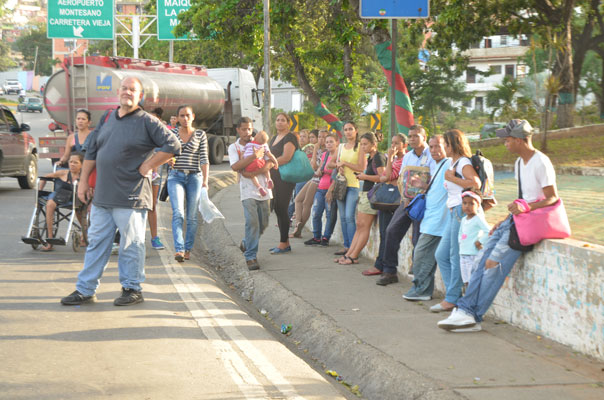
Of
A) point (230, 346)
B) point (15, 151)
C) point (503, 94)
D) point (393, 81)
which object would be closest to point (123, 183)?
point (230, 346)

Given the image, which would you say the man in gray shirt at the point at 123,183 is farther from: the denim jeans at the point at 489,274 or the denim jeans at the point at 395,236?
the denim jeans at the point at 489,274

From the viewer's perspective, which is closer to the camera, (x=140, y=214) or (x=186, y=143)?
(x=140, y=214)

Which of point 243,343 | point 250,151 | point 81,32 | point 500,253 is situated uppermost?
point 81,32

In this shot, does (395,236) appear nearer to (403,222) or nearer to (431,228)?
(403,222)

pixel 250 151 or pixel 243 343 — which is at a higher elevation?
pixel 250 151

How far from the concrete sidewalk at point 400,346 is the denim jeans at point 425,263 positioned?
0.50 ft

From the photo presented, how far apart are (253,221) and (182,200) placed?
3.58 feet

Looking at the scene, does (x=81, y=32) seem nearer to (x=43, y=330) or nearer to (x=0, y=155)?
(x=0, y=155)

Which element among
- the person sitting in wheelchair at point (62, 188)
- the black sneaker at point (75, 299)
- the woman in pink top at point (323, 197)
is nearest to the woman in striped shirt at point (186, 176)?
the person sitting in wheelchair at point (62, 188)

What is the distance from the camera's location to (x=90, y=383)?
518cm

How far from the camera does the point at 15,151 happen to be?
18328 mm

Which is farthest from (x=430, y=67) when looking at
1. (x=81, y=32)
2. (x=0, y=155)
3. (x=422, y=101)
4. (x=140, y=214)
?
(x=140, y=214)

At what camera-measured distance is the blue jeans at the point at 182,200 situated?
34.2ft

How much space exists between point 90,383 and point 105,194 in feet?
8.40
